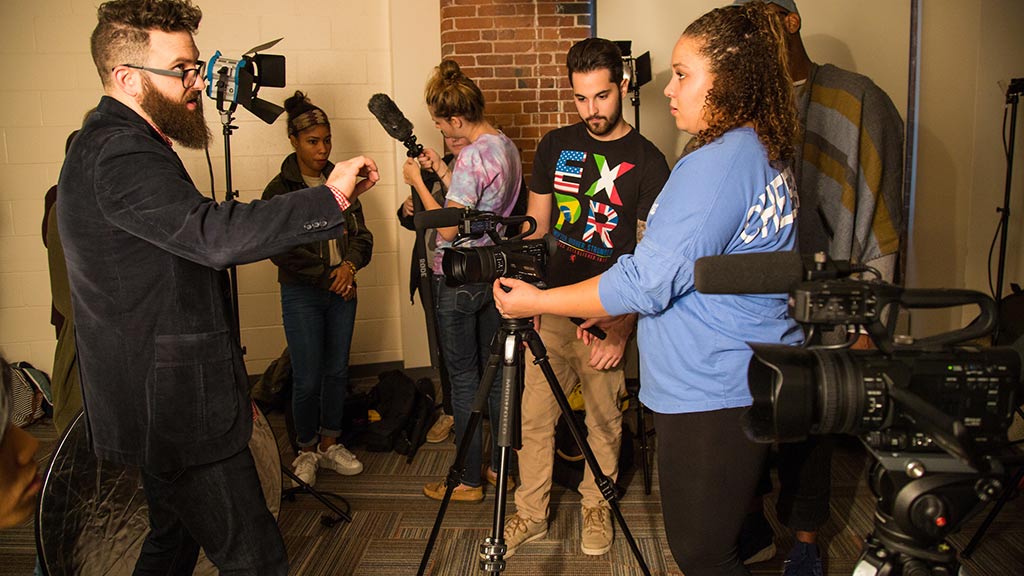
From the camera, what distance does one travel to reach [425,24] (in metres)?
3.95

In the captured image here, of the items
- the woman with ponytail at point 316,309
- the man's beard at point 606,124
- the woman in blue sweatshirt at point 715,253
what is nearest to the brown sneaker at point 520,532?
the woman with ponytail at point 316,309

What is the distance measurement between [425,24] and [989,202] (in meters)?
3.02

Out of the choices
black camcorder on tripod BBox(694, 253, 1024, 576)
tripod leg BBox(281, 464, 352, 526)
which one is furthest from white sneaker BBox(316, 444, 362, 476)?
black camcorder on tripod BBox(694, 253, 1024, 576)

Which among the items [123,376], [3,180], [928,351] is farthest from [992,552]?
[3,180]

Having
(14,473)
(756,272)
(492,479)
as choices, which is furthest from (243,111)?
(756,272)

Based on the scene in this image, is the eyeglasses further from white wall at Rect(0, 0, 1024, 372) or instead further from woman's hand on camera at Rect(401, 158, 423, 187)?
white wall at Rect(0, 0, 1024, 372)

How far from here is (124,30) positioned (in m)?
1.46

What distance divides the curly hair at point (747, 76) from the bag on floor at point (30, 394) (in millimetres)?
3889

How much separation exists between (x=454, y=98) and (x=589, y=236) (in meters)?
0.70

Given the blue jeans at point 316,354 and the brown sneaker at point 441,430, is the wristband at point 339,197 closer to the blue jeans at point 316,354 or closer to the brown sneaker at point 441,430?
the blue jeans at point 316,354

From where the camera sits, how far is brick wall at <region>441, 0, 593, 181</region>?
3756 millimetres

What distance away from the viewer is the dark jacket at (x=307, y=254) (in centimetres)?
287

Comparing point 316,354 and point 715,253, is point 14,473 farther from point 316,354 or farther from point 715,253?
point 316,354

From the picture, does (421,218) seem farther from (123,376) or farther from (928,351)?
(928,351)
